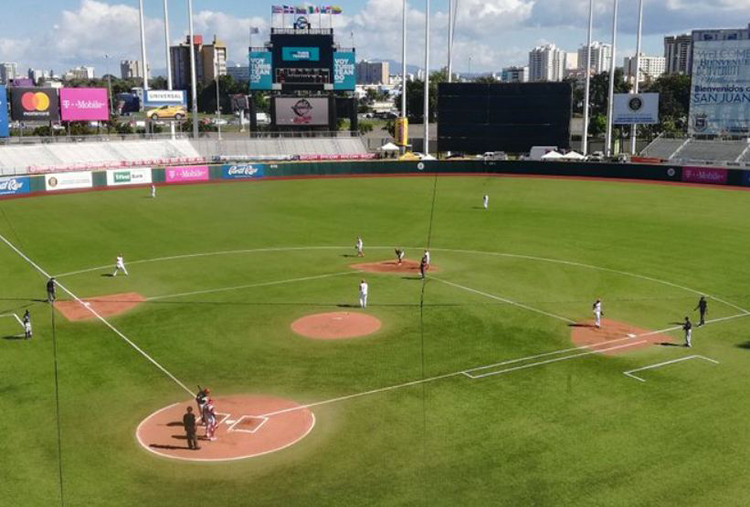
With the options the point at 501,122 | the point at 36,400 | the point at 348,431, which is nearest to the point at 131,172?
the point at 501,122

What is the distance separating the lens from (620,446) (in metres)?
18.8

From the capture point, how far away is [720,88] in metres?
80.9

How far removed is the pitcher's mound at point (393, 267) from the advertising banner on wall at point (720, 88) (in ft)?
183

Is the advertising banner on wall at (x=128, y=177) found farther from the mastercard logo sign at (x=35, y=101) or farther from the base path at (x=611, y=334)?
the base path at (x=611, y=334)

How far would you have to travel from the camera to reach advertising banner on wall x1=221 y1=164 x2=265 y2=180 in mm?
79562

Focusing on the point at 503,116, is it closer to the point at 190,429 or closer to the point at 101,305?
the point at 101,305

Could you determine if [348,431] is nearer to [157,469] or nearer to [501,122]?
[157,469]

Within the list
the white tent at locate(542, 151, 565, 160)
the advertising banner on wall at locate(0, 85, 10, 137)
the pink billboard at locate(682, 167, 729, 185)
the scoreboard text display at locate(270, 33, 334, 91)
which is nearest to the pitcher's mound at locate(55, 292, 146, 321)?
the advertising banner on wall at locate(0, 85, 10, 137)

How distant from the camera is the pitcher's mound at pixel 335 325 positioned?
28.5 m

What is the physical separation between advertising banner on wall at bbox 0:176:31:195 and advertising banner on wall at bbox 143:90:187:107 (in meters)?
24.3

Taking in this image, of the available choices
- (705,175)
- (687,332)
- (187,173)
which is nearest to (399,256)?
(687,332)

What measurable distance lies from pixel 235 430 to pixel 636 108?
78.0 m

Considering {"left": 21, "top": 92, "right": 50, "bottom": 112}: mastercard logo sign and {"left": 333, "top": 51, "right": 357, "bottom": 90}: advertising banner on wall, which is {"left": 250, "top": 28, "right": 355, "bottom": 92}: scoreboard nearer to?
{"left": 333, "top": 51, "right": 357, "bottom": 90}: advertising banner on wall

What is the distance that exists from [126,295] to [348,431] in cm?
1857
